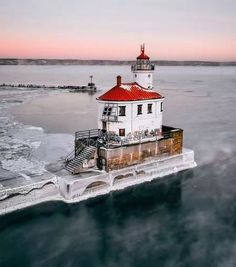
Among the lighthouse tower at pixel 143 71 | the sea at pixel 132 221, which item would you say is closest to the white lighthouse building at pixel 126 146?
the lighthouse tower at pixel 143 71

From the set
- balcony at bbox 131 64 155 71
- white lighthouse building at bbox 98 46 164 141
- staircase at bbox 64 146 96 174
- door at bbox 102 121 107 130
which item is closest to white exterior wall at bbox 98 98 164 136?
white lighthouse building at bbox 98 46 164 141

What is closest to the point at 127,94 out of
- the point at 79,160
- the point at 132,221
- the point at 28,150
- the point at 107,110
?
the point at 107,110

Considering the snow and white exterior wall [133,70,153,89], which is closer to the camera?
the snow

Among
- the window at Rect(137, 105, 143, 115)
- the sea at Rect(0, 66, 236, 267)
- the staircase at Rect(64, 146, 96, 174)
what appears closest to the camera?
the sea at Rect(0, 66, 236, 267)

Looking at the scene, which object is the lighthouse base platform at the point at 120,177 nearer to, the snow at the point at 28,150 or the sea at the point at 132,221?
the sea at the point at 132,221

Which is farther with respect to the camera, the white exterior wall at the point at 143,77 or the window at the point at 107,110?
the white exterior wall at the point at 143,77

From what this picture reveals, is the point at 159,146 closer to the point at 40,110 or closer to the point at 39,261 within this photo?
→ the point at 39,261

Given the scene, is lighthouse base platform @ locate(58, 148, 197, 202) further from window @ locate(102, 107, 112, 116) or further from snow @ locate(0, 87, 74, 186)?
window @ locate(102, 107, 112, 116)

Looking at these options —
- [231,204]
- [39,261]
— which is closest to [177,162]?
[231,204]
